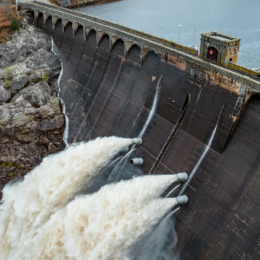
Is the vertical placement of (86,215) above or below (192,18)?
below

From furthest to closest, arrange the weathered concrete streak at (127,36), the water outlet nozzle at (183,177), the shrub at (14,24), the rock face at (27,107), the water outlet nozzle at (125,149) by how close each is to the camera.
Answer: the shrub at (14,24), the rock face at (27,107), the water outlet nozzle at (125,149), the water outlet nozzle at (183,177), the weathered concrete streak at (127,36)

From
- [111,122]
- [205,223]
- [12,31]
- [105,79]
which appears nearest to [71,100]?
[105,79]

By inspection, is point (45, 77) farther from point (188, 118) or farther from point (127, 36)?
point (188, 118)

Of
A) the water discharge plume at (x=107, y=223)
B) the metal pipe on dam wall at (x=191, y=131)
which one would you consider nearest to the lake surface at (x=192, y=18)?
the metal pipe on dam wall at (x=191, y=131)

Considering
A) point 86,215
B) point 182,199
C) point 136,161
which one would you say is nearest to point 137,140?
point 136,161

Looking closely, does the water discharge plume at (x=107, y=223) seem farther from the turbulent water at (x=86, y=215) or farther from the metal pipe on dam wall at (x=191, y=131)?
the metal pipe on dam wall at (x=191, y=131)

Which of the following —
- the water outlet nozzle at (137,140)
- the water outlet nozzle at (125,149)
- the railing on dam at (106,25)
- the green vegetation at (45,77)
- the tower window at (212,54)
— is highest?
the tower window at (212,54)

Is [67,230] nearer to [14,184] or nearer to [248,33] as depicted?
[14,184]
